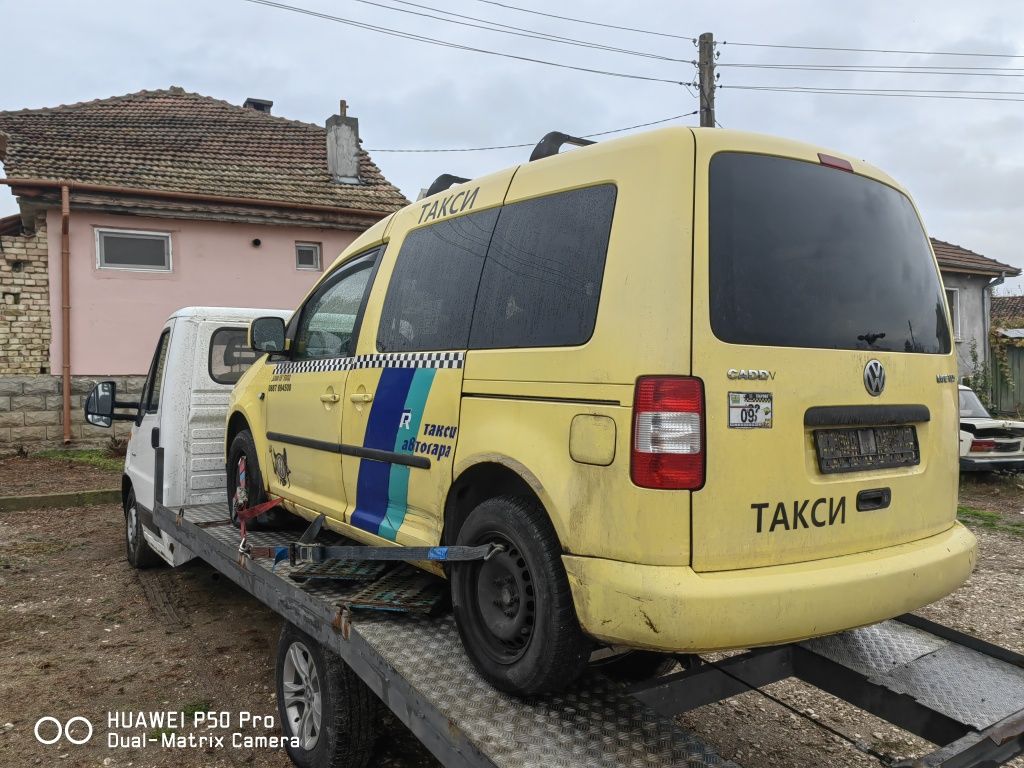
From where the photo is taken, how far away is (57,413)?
39.5ft

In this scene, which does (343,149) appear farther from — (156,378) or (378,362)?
(378,362)

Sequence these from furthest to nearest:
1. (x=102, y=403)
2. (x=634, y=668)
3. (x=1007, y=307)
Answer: (x=1007, y=307), (x=102, y=403), (x=634, y=668)

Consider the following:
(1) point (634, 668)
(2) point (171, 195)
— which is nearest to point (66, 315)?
(2) point (171, 195)

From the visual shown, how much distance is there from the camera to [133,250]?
12680 millimetres

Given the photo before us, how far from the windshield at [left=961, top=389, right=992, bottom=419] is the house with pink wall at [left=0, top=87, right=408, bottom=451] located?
999 centimetres

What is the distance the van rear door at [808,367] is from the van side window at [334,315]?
6.34ft

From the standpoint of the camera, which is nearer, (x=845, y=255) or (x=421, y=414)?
Answer: (x=845, y=255)

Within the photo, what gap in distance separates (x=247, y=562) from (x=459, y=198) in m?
1.98

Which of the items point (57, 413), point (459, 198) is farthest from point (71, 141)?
point (459, 198)

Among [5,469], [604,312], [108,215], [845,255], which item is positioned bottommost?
[5,469]

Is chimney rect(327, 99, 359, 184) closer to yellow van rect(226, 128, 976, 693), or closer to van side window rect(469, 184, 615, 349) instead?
yellow van rect(226, 128, 976, 693)

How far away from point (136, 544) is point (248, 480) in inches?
90.2

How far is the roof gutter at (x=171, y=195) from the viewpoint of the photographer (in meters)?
11.5

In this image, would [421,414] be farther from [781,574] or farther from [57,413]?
[57,413]
